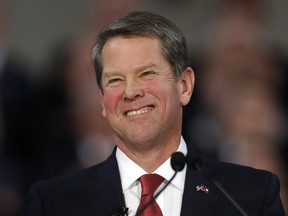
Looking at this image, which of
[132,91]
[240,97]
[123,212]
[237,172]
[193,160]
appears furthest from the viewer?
[240,97]

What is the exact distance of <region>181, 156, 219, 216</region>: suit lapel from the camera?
Answer: 2568mm

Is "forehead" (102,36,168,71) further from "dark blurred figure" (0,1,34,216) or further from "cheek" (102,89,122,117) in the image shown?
"dark blurred figure" (0,1,34,216)

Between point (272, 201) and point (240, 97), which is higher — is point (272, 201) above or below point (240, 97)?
above

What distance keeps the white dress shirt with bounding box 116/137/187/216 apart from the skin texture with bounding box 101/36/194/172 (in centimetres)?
2

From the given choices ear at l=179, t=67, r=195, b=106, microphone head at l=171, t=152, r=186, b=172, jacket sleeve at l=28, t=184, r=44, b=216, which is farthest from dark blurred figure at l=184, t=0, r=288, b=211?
microphone head at l=171, t=152, r=186, b=172

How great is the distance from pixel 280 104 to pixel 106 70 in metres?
1.98

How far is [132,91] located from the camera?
2568 millimetres

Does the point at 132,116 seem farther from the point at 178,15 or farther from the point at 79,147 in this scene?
the point at 178,15

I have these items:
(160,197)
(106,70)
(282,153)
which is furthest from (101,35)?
(282,153)

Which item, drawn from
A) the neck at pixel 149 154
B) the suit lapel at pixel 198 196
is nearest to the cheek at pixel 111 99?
the neck at pixel 149 154

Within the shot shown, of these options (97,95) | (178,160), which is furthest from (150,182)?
(97,95)

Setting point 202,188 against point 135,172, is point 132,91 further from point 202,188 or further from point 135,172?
point 202,188

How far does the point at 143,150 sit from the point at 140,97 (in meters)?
0.17

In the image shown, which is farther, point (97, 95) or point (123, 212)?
point (97, 95)
